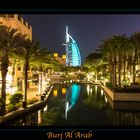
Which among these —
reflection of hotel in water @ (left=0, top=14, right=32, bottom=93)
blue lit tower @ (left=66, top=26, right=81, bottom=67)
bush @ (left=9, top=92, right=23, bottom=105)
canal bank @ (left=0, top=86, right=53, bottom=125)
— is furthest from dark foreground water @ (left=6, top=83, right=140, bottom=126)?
blue lit tower @ (left=66, top=26, right=81, bottom=67)

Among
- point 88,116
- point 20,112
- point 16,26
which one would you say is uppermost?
point 16,26

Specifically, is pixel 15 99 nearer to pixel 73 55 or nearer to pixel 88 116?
pixel 88 116

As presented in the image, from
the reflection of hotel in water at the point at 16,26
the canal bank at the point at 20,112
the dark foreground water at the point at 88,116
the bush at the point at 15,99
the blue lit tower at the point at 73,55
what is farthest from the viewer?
the blue lit tower at the point at 73,55

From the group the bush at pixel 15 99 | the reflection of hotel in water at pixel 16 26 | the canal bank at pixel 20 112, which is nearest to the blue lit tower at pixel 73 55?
the reflection of hotel in water at pixel 16 26

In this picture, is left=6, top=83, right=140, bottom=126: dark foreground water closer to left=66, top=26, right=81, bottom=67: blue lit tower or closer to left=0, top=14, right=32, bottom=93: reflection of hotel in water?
left=0, top=14, right=32, bottom=93: reflection of hotel in water

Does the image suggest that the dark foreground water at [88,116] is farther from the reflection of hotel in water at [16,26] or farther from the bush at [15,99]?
the reflection of hotel in water at [16,26]

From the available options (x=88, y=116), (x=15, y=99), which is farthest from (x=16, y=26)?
(x=88, y=116)

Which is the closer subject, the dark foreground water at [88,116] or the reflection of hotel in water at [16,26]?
the dark foreground water at [88,116]

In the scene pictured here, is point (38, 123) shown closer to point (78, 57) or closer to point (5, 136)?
point (5, 136)

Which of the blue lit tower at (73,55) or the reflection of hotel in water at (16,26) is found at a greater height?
the blue lit tower at (73,55)

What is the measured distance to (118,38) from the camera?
3972 centimetres

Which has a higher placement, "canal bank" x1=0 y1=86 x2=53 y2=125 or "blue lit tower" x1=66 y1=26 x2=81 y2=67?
"blue lit tower" x1=66 y1=26 x2=81 y2=67
